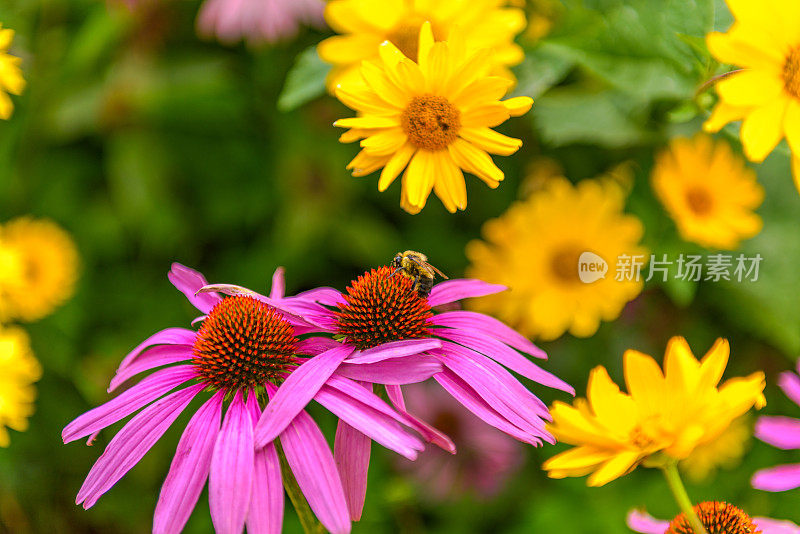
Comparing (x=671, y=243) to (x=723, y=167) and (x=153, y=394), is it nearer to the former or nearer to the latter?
(x=723, y=167)

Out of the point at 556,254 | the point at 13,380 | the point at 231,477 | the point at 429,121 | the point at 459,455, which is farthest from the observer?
the point at 459,455

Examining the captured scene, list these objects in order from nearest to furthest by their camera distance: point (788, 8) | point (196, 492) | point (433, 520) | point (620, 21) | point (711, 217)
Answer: point (196, 492), point (788, 8), point (620, 21), point (711, 217), point (433, 520)

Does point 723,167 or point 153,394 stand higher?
point 153,394

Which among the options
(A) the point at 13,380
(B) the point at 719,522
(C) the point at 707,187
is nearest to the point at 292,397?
(B) the point at 719,522

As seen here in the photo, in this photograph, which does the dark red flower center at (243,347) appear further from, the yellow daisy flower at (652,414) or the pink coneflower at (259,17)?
the pink coneflower at (259,17)

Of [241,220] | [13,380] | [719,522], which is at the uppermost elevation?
[719,522]

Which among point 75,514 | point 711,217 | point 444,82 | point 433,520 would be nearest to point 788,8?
point 444,82

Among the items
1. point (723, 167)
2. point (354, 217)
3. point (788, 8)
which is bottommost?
point (354, 217)

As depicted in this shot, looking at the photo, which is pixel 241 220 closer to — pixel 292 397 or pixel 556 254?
pixel 556 254
